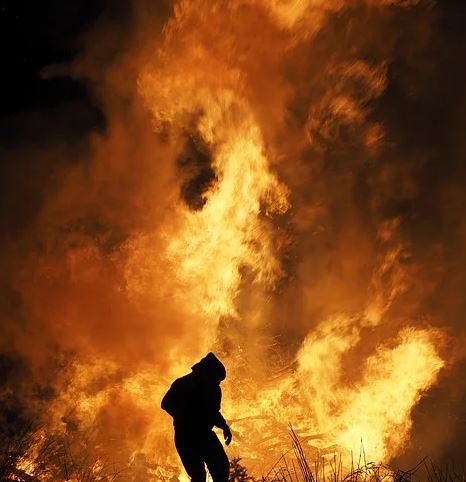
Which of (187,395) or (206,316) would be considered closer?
(187,395)

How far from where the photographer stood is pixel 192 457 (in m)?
4.73

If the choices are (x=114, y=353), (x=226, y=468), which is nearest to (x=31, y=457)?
(x=114, y=353)

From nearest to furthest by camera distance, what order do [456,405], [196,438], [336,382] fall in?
1. [196,438]
2. [336,382]
3. [456,405]

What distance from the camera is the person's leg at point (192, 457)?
15.5 ft

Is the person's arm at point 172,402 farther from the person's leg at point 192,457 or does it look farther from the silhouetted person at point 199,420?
the person's leg at point 192,457

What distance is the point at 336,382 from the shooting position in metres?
17.6

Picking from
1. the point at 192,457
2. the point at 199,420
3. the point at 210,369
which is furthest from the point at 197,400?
the point at 192,457

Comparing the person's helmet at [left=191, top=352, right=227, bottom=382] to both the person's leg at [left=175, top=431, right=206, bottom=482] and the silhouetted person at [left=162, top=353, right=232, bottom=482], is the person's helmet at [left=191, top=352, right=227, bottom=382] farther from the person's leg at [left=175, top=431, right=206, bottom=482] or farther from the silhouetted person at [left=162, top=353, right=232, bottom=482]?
the person's leg at [left=175, top=431, right=206, bottom=482]

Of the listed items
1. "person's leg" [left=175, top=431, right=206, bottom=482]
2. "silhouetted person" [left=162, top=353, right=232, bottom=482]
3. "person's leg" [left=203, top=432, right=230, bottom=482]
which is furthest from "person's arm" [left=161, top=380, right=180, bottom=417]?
"person's leg" [left=203, top=432, right=230, bottom=482]

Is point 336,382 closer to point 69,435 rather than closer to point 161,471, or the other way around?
point 161,471

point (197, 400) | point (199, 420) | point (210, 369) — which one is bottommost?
point (199, 420)

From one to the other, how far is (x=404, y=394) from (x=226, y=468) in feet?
47.3

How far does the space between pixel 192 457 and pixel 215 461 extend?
0.95 ft

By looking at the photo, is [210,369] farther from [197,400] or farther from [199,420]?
[199,420]
